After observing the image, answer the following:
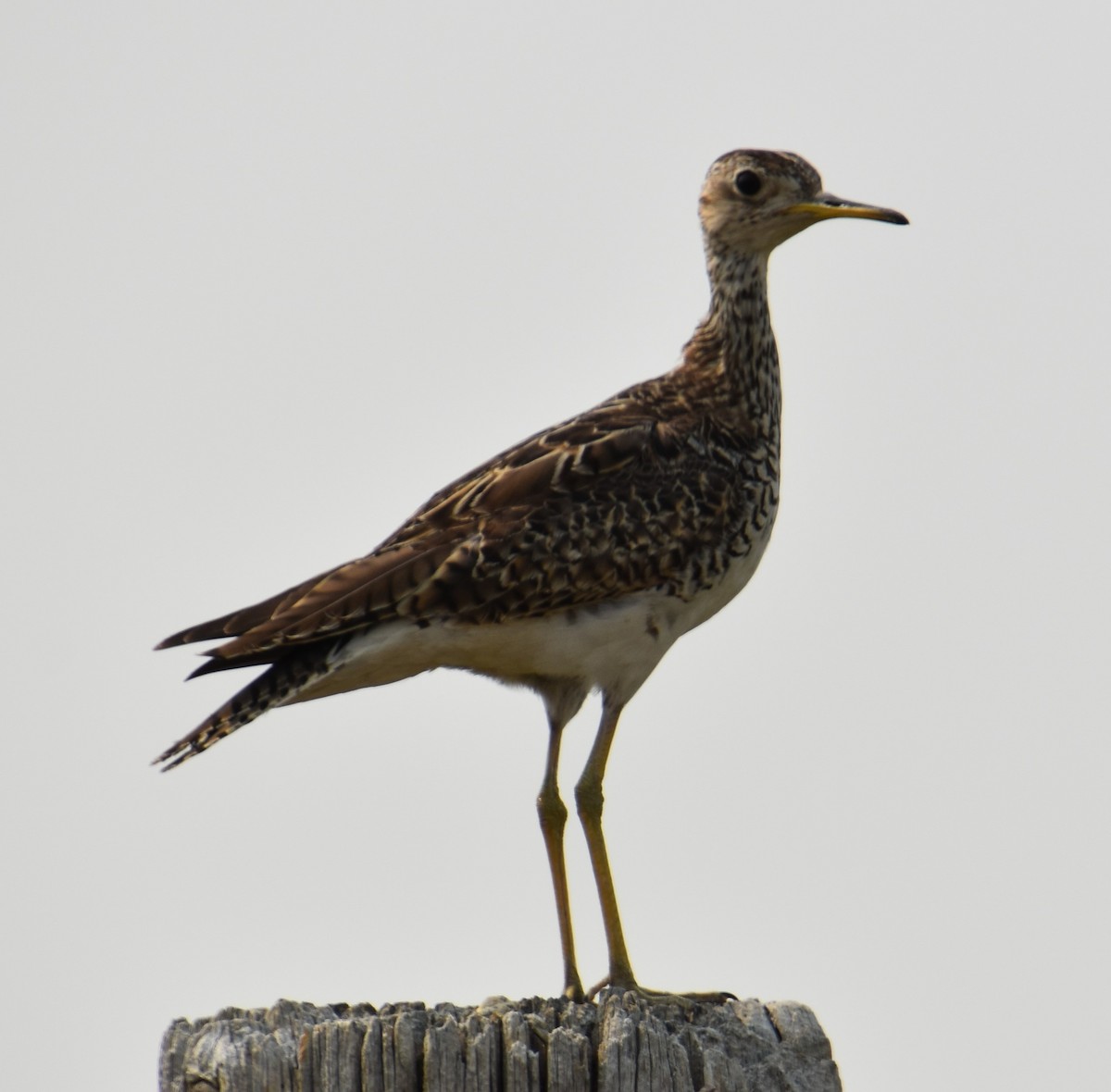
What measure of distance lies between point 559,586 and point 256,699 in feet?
5.09

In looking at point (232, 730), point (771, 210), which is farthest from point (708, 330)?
point (232, 730)

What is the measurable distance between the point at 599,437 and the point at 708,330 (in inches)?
59.0

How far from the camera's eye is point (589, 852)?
32.7 ft

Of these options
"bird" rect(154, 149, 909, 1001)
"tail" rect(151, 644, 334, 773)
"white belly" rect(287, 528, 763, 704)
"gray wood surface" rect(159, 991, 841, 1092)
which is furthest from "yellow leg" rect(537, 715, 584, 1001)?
"gray wood surface" rect(159, 991, 841, 1092)

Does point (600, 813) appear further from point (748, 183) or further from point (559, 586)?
point (748, 183)

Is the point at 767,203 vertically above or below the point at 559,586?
above

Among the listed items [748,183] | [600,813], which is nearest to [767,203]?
[748,183]

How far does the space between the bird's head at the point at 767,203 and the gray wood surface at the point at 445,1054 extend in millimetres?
5408

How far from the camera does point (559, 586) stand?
31.2 feet

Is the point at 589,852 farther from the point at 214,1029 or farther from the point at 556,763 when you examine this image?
the point at 214,1029

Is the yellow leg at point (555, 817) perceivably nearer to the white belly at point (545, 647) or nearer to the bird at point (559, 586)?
the bird at point (559, 586)

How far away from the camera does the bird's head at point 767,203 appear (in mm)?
10938

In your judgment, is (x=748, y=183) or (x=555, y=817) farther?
(x=748, y=183)

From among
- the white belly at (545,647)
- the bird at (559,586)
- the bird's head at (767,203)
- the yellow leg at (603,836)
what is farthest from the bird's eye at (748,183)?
the yellow leg at (603,836)
